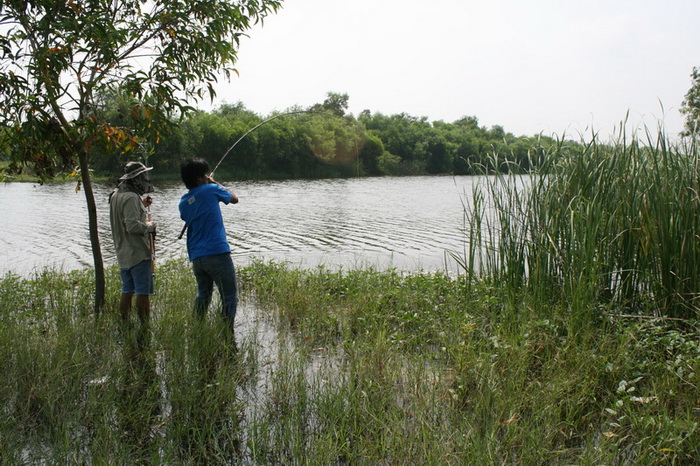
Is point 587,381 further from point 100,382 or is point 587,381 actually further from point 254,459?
point 100,382

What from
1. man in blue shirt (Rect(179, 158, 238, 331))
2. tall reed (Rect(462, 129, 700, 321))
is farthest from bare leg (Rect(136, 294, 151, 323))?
tall reed (Rect(462, 129, 700, 321))

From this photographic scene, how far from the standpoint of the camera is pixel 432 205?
2756 centimetres

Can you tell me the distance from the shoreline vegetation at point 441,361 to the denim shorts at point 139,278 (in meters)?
0.36

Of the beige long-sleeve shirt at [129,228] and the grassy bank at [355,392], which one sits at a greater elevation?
the beige long-sleeve shirt at [129,228]

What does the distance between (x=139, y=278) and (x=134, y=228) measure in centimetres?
50

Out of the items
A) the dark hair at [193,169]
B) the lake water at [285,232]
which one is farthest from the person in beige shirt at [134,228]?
the lake water at [285,232]

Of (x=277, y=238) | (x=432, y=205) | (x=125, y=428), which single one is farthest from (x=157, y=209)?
(x=125, y=428)

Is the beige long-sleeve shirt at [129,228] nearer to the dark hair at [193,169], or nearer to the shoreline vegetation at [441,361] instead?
the dark hair at [193,169]

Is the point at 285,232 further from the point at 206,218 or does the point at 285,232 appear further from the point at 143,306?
the point at 206,218

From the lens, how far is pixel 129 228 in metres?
4.72

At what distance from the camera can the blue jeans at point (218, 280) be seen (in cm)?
479

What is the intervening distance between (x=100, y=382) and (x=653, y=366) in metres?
4.05

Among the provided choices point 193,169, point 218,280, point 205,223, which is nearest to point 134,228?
point 205,223

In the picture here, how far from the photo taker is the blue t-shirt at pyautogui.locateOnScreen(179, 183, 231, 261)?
474 cm
